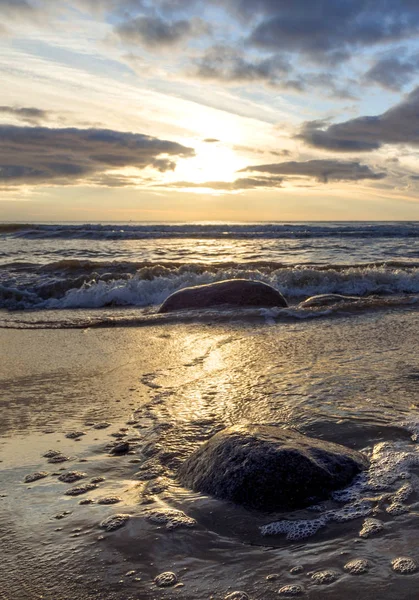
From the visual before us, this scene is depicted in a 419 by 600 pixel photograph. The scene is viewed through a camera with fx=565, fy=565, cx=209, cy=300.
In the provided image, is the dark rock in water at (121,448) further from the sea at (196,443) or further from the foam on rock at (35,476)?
the foam on rock at (35,476)

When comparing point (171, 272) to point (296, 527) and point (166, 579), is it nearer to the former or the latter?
point (296, 527)

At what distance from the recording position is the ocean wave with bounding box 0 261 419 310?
10789 millimetres

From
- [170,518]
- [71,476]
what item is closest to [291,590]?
[170,518]

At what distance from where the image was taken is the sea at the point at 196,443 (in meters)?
2.14

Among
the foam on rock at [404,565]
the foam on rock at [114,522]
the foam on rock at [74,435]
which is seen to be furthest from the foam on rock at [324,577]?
the foam on rock at [74,435]

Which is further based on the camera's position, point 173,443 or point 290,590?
point 173,443

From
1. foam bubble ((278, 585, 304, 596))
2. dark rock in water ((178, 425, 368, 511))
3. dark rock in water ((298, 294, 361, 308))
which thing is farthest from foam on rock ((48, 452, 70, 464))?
dark rock in water ((298, 294, 361, 308))

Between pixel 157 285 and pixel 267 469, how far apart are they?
29.9 ft

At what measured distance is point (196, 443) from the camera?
135 inches

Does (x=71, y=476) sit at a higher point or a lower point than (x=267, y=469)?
lower

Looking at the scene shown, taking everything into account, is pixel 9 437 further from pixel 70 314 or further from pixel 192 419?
pixel 70 314

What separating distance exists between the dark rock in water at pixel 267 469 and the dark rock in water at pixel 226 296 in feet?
19.7

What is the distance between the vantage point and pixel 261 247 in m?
24.8

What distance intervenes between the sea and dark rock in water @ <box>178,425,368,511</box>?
2.5 inches
